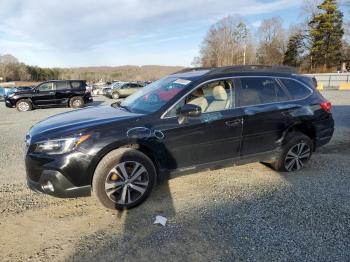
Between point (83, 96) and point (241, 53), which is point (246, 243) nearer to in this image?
point (83, 96)

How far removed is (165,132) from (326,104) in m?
2.99

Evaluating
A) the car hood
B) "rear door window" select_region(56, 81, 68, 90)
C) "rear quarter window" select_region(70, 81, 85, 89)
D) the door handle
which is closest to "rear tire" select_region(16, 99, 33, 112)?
"rear door window" select_region(56, 81, 68, 90)

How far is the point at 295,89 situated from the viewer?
464 centimetres

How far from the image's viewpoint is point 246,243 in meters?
2.86

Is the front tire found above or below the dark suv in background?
below

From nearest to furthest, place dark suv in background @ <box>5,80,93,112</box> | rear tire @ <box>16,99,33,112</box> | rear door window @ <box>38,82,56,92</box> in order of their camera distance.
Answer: rear tire @ <box>16,99,33,112</box>
dark suv in background @ <box>5,80,93,112</box>
rear door window @ <box>38,82,56,92</box>

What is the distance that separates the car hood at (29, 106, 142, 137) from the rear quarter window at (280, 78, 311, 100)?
2.50 metres

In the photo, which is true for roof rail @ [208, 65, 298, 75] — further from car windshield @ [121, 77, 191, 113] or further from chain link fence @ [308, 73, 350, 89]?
chain link fence @ [308, 73, 350, 89]

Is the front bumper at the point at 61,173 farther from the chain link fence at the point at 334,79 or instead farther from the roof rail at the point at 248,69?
the chain link fence at the point at 334,79

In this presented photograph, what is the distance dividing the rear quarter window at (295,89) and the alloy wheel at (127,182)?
269 centimetres

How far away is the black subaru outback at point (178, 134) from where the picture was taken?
333 cm

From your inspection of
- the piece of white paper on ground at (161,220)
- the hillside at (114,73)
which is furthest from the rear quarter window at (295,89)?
the hillside at (114,73)

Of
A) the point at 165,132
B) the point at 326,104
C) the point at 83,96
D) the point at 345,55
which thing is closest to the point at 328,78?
the point at 345,55

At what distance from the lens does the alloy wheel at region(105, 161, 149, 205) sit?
11.3 feet
